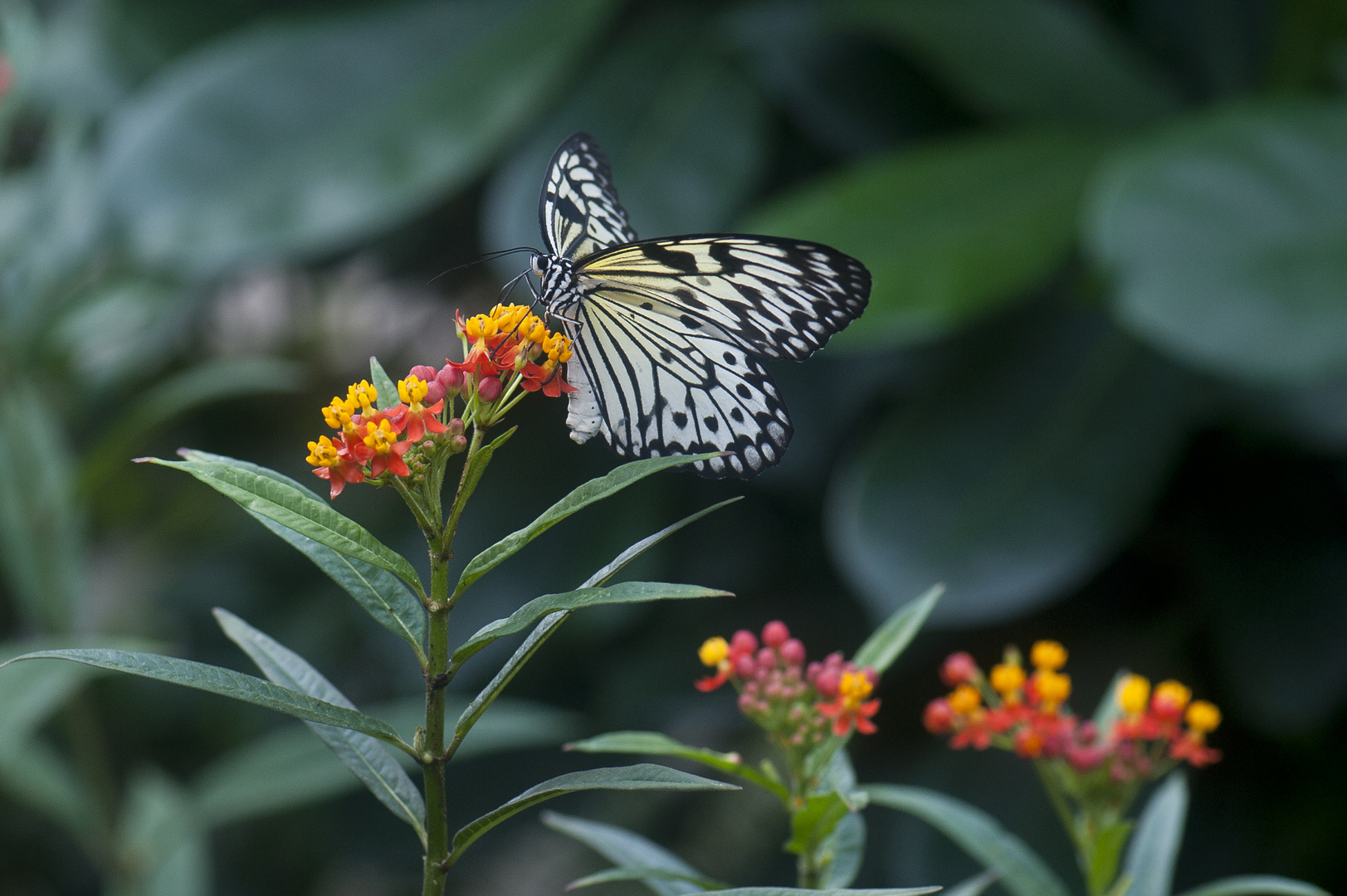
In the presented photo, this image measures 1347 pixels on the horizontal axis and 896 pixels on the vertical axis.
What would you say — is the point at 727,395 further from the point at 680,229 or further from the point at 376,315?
the point at 376,315

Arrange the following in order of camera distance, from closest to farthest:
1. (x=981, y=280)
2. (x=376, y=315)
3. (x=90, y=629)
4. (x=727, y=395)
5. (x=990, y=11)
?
(x=727, y=395) → (x=981, y=280) → (x=990, y=11) → (x=90, y=629) → (x=376, y=315)

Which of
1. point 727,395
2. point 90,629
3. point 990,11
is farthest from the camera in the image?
point 90,629

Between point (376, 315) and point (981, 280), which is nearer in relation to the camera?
point (981, 280)

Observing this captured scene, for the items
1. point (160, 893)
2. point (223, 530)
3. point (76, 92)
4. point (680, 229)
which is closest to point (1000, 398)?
point (680, 229)

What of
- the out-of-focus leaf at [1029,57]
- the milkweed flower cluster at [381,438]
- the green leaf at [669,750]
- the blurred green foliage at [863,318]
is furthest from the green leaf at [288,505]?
the out-of-focus leaf at [1029,57]

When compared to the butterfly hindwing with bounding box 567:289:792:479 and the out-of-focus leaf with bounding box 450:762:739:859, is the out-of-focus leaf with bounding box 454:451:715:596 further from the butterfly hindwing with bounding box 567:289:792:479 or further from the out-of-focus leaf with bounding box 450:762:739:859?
the butterfly hindwing with bounding box 567:289:792:479

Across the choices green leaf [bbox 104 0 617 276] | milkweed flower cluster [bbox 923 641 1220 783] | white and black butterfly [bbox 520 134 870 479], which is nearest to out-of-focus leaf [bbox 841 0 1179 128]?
green leaf [bbox 104 0 617 276]

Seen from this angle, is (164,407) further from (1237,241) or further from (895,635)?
(1237,241)

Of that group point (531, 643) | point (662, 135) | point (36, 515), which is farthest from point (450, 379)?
point (662, 135)
